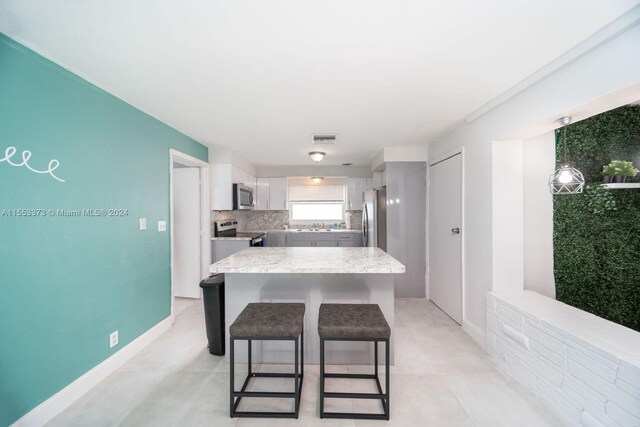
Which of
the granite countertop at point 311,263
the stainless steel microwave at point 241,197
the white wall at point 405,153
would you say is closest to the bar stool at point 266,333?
the granite countertop at point 311,263

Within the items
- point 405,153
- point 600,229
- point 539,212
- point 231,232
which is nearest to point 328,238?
point 231,232

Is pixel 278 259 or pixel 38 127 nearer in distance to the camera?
pixel 38 127

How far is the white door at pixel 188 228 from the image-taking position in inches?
161

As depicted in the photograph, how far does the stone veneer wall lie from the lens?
138 centimetres

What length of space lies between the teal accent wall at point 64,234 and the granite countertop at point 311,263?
1007mm

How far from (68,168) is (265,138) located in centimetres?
218

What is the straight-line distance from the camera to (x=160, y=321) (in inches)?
115

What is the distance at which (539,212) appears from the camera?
8.36 feet

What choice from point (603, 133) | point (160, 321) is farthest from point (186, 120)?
point (603, 133)

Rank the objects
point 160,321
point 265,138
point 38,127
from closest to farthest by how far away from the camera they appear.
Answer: point 38,127, point 160,321, point 265,138

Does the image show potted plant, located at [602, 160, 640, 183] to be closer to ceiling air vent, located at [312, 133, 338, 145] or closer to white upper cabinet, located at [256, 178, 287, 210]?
ceiling air vent, located at [312, 133, 338, 145]

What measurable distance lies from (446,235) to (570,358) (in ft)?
6.28

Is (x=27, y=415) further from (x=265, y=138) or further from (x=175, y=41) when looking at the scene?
(x=265, y=138)

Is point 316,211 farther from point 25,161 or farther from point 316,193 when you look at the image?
point 25,161
